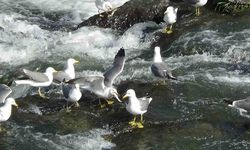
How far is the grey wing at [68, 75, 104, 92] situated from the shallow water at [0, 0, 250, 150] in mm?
337

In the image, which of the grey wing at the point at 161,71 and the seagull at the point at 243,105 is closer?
the seagull at the point at 243,105

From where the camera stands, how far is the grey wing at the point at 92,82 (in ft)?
31.6

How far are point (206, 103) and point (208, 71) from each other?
159cm

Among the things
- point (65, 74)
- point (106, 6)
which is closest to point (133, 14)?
point (106, 6)

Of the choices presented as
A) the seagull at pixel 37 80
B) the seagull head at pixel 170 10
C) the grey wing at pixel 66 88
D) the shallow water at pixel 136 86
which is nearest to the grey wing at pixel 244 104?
the shallow water at pixel 136 86

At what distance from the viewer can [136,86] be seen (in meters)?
10.4

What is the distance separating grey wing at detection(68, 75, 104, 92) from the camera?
9.64 meters

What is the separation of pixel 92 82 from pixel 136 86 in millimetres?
1008

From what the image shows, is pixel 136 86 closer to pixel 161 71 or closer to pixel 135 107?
pixel 161 71

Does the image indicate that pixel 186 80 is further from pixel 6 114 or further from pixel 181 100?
pixel 6 114

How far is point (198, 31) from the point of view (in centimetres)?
1257

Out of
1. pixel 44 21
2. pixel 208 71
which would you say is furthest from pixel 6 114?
pixel 44 21

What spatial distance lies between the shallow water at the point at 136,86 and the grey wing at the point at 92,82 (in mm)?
337

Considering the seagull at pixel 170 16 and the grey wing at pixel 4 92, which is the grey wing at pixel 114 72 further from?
the seagull at pixel 170 16
